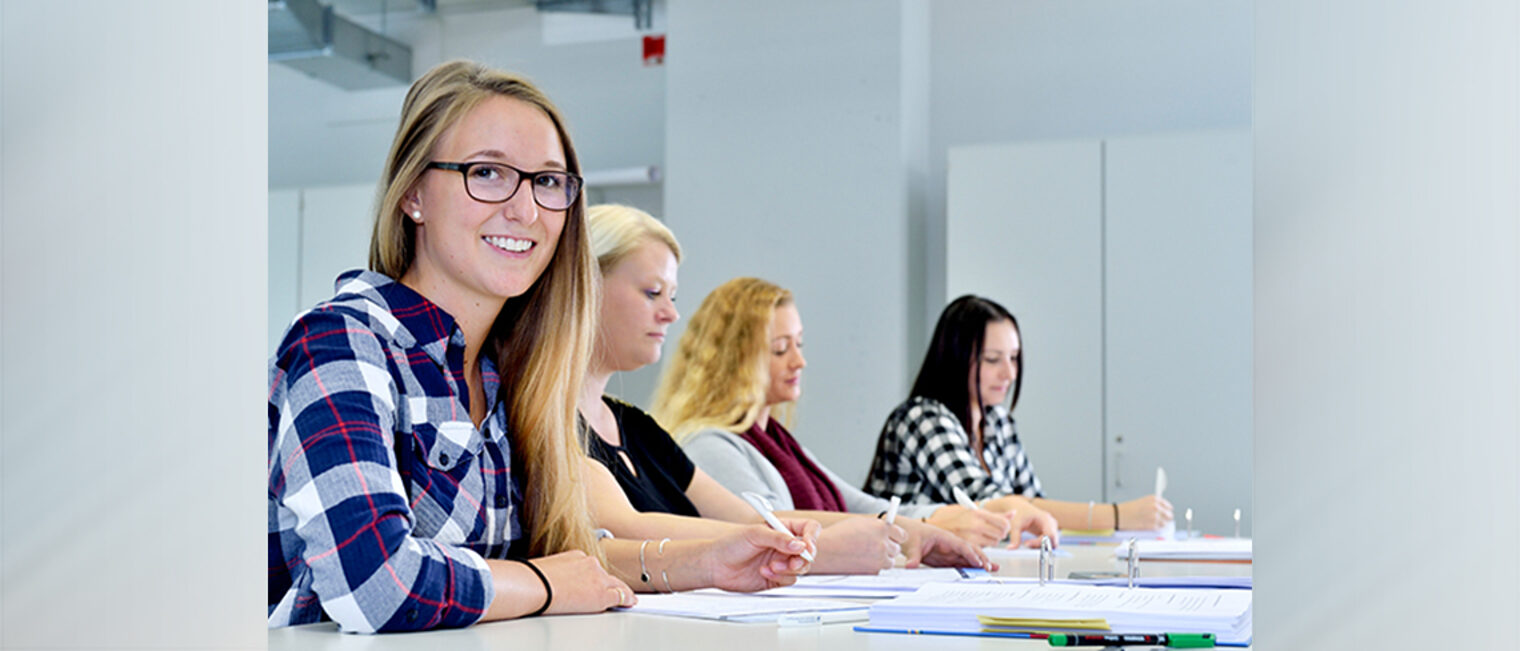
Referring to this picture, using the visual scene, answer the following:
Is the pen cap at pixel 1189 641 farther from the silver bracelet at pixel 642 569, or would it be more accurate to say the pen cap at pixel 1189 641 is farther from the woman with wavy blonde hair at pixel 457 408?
the silver bracelet at pixel 642 569

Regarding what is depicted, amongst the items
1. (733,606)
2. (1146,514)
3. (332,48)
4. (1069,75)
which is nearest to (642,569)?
(733,606)

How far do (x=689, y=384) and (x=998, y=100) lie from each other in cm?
288

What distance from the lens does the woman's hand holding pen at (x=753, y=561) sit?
1487mm

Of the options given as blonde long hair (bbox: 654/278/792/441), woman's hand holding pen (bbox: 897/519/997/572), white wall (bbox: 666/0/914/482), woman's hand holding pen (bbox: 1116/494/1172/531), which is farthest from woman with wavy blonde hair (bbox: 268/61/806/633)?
white wall (bbox: 666/0/914/482)

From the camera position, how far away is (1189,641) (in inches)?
43.4

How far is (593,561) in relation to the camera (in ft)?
4.60

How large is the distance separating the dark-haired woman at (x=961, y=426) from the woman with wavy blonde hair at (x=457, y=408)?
2141 millimetres

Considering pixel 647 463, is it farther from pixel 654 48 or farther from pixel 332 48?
pixel 332 48

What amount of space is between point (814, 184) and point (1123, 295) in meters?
1.29
